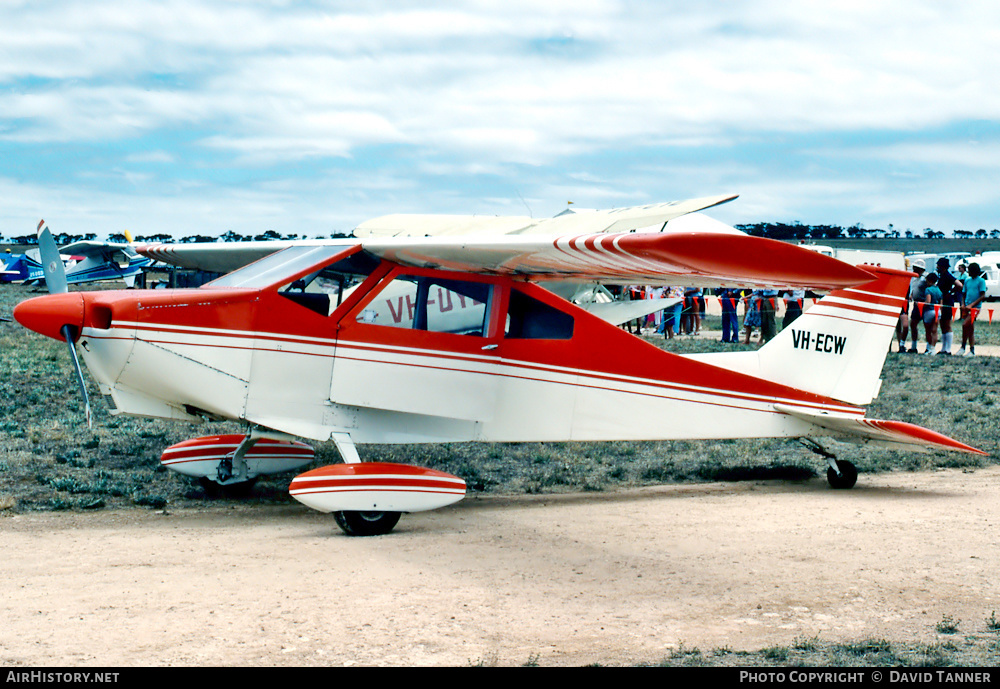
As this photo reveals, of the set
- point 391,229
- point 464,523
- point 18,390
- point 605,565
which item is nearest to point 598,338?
point 464,523

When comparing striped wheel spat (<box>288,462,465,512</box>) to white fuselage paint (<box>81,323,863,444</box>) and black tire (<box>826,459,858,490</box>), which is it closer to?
white fuselage paint (<box>81,323,863,444</box>)

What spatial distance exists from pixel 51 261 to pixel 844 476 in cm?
872

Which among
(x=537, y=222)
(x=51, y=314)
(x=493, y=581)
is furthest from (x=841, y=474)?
(x=537, y=222)

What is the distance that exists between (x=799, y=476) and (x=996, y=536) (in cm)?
296

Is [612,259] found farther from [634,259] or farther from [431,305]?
[431,305]

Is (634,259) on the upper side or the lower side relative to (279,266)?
upper

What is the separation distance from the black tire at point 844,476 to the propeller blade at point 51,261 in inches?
325

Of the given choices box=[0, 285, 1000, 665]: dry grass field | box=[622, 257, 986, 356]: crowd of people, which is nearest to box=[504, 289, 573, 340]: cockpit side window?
box=[0, 285, 1000, 665]: dry grass field

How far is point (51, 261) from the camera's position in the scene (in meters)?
10.5

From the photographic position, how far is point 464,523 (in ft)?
24.4

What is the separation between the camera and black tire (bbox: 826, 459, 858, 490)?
29.3 feet

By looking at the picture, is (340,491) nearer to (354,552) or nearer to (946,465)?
(354,552)

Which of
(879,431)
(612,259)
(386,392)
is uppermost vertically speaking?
(612,259)

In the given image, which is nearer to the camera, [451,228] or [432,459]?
[432,459]
